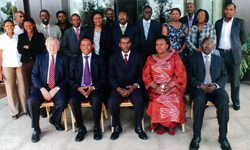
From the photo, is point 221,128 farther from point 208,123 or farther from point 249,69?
point 249,69

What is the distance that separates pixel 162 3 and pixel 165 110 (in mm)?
3694

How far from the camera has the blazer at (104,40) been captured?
14.7 ft

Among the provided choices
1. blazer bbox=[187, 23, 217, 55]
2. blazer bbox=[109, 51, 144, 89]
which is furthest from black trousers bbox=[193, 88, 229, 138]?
blazer bbox=[187, 23, 217, 55]

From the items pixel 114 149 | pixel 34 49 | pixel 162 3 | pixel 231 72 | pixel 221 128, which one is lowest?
pixel 114 149

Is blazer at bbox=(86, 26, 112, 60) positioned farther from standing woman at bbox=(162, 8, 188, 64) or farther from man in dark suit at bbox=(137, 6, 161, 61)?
standing woman at bbox=(162, 8, 188, 64)

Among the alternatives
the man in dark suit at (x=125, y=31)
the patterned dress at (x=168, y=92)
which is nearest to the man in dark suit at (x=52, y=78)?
the man in dark suit at (x=125, y=31)

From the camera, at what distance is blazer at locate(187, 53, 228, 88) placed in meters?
3.68

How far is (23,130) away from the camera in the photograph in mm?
3969

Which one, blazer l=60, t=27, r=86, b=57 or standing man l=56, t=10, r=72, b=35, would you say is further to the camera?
standing man l=56, t=10, r=72, b=35

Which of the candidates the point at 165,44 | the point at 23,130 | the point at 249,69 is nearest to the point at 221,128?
the point at 165,44

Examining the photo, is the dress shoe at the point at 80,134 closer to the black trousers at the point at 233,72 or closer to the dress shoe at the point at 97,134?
the dress shoe at the point at 97,134

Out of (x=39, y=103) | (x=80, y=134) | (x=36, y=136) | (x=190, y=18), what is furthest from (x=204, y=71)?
(x=36, y=136)

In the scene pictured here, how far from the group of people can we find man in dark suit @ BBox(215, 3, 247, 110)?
2 centimetres

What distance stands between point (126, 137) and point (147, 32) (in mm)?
2183
